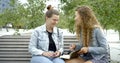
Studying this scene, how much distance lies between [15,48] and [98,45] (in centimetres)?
214

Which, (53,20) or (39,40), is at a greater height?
(53,20)

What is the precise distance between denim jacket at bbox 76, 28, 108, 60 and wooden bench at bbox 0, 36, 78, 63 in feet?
5.29

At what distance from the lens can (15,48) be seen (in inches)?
254

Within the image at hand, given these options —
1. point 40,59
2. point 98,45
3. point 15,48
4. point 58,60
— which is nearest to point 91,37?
point 98,45

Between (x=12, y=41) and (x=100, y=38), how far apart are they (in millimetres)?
2322

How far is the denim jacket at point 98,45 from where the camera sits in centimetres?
478

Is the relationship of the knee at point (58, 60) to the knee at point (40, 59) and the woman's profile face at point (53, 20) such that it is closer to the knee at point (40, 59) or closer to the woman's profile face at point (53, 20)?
the knee at point (40, 59)

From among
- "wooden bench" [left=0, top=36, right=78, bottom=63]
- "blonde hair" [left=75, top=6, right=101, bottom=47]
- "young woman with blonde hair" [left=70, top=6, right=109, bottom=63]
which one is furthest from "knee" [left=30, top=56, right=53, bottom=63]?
"wooden bench" [left=0, top=36, right=78, bottom=63]

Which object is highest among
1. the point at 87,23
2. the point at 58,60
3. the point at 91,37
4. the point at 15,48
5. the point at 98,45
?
the point at 87,23

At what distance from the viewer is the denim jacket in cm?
478

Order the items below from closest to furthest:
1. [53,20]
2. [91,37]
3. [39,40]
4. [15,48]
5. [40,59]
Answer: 1. [91,37]
2. [40,59]
3. [53,20]
4. [39,40]
5. [15,48]

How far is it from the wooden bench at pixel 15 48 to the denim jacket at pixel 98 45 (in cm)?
161

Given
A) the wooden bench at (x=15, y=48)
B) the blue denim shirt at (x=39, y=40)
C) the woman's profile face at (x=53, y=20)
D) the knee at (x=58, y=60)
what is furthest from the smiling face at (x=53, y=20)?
the wooden bench at (x=15, y=48)

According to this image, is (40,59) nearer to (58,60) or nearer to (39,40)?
(58,60)
